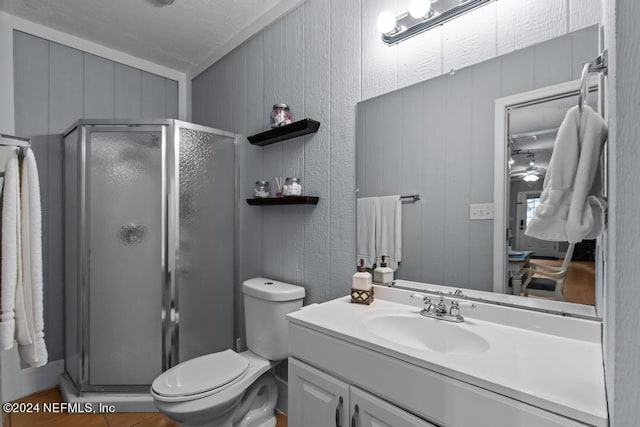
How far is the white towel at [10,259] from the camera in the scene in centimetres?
89

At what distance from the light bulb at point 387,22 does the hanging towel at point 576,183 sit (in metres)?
0.90

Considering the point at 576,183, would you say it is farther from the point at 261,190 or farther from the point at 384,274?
the point at 261,190

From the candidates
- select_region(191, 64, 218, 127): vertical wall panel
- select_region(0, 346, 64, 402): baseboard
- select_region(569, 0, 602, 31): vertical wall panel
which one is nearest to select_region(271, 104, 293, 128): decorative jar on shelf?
select_region(191, 64, 218, 127): vertical wall panel

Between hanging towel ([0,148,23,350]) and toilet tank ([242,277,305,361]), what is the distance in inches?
42.0

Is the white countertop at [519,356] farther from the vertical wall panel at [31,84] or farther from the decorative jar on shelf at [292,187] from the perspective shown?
the vertical wall panel at [31,84]

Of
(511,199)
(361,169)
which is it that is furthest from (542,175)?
(361,169)

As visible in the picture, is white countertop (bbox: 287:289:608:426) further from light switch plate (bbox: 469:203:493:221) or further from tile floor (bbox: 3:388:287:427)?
tile floor (bbox: 3:388:287:427)

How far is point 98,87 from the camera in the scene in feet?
8.20

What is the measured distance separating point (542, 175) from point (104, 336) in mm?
2458

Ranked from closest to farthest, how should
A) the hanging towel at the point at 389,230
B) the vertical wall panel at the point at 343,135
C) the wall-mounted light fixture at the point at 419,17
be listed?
the wall-mounted light fixture at the point at 419,17 → the hanging towel at the point at 389,230 → the vertical wall panel at the point at 343,135

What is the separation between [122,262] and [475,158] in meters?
2.06

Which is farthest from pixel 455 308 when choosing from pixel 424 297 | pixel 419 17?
pixel 419 17

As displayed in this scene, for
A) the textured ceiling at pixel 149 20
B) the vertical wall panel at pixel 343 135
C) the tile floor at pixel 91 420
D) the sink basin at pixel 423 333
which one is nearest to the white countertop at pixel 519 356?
the sink basin at pixel 423 333

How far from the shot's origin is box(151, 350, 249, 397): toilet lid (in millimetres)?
1447
